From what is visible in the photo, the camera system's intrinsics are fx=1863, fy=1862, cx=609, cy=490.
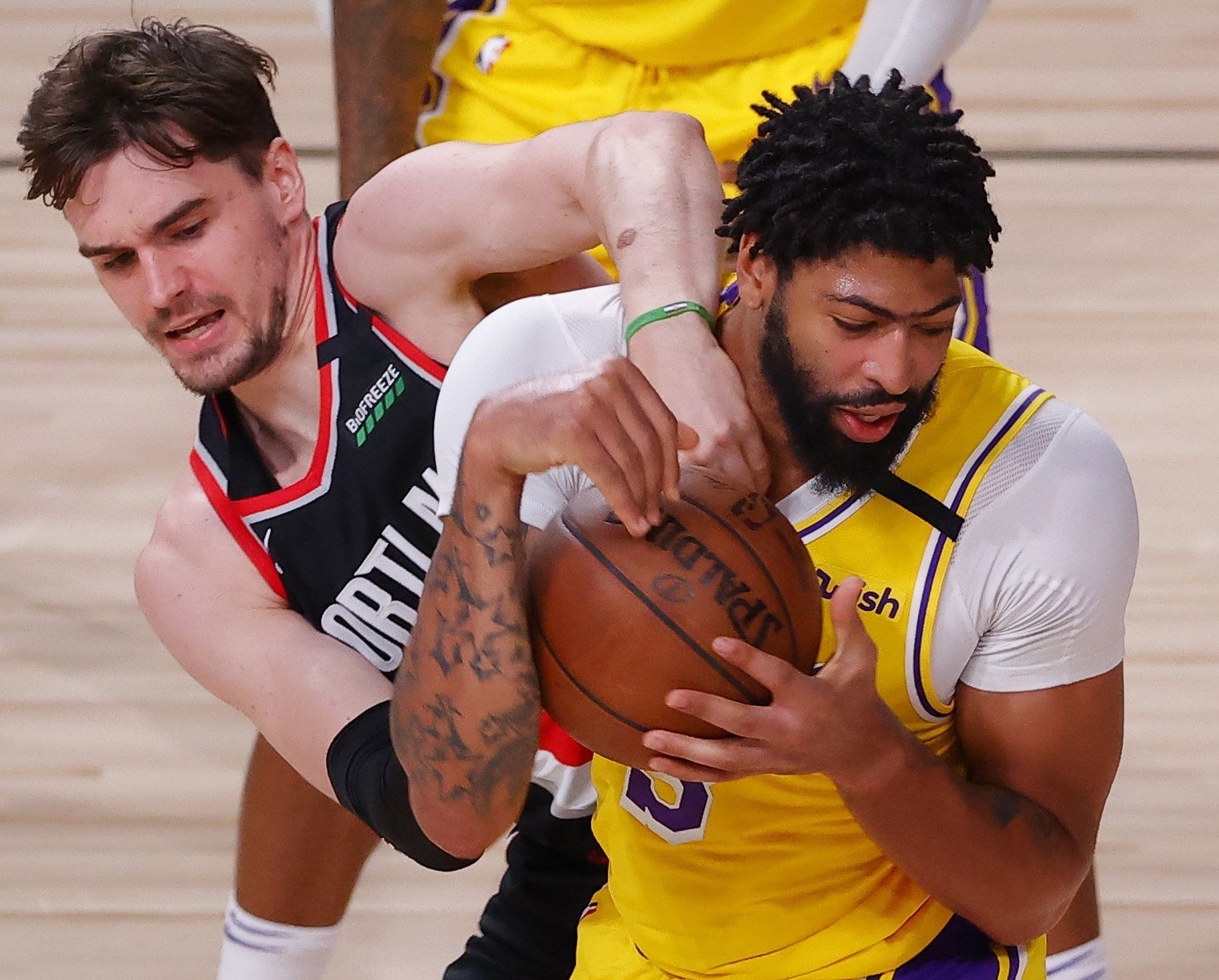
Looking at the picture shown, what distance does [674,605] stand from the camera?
5.43 feet

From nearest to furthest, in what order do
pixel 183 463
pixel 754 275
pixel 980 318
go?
pixel 754 275
pixel 980 318
pixel 183 463

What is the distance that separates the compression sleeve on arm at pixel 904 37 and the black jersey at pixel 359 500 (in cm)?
75

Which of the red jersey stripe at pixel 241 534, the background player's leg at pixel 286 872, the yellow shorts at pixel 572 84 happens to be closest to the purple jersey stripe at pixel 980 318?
the yellow shorts at pixel 572 84

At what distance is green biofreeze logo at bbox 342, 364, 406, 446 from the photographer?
2465 mm

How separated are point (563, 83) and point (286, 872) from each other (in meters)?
1.27

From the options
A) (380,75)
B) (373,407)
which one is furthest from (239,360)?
(380,75)

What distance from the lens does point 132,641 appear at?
Answer: 3.98 m

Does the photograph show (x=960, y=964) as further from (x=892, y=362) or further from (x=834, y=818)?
(x=892, y=362)

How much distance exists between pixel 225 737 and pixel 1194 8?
4978mm

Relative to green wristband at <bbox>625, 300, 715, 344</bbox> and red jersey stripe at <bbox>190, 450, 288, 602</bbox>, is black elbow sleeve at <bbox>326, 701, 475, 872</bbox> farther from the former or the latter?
green wristband at <bbox>625, 300, 715, 344</bbox>

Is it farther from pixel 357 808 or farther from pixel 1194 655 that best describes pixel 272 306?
pixel 1194 655

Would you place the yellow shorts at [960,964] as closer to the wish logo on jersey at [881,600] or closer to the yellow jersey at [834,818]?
the yellow jersey at [834,818]

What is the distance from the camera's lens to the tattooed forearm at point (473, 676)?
1.74m

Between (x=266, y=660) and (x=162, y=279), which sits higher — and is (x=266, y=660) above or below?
below
